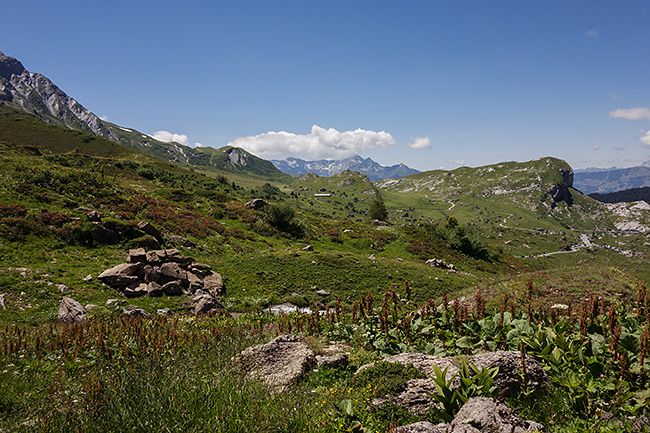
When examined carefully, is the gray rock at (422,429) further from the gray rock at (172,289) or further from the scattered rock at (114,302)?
the gray rock at (172,289)

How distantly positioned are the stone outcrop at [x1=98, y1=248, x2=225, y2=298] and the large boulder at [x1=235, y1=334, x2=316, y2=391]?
14.1 meters

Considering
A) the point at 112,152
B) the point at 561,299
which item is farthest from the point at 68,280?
the point at 112,152

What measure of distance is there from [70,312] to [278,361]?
13646 mm

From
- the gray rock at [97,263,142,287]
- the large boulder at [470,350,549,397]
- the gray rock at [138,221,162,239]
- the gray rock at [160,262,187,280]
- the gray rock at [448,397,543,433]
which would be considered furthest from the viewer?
the gray rock at [138,221,162,239]

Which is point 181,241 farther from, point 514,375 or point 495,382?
point 514,375

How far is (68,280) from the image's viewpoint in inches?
731

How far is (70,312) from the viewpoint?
14016 mm

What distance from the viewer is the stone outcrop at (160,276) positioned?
19266 millimetres

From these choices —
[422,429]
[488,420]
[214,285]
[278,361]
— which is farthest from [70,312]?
[488,420]

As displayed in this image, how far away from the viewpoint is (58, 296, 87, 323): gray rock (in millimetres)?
13633

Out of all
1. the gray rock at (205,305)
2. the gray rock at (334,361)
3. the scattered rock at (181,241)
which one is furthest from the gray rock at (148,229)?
the gray rock at (334,361)

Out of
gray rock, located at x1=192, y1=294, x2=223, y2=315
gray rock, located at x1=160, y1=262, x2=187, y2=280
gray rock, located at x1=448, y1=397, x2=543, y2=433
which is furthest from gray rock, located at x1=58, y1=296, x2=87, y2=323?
gray rock, located at x1=448, y1=397, x2=543, y2=433

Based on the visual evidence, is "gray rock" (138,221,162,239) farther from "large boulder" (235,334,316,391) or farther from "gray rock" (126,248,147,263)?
"large boulder" (235,334,316,391)

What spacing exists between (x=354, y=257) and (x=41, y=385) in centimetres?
2997
